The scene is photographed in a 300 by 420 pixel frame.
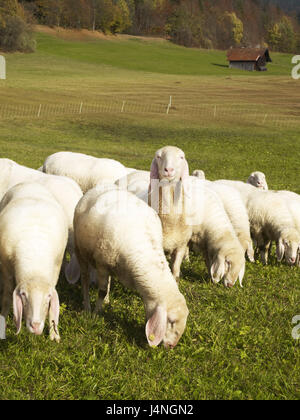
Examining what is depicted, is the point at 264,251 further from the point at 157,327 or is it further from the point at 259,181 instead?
the point at 157,327

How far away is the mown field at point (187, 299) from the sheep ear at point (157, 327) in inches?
7.9

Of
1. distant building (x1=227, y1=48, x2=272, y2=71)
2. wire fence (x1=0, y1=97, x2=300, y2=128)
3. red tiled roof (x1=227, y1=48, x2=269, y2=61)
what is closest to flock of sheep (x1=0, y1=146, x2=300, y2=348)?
wire fence (x1=0, y1=97, x2=300, y2=128)

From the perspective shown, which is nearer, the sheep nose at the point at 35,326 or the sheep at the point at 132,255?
the sheep nose at the point at 35,326

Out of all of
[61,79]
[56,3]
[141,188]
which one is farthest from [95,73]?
[141,188]

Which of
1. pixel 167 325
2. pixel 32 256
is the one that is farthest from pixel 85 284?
pixel 167 325

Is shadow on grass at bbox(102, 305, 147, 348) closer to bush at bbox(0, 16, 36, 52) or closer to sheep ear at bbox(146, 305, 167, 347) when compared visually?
sheep ear at bbox(146, 305, 167, 347)

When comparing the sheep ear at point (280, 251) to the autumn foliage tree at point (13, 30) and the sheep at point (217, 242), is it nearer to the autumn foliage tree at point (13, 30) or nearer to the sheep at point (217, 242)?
the sheep at point (217, 242)

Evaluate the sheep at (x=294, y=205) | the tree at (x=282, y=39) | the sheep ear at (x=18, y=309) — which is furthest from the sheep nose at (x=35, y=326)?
the tree at (x=282, y=39)

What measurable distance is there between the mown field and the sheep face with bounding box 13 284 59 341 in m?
0.54

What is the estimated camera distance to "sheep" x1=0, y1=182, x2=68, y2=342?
173 inches

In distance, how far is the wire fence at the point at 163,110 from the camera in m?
36.7

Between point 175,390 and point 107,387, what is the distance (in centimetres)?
66
